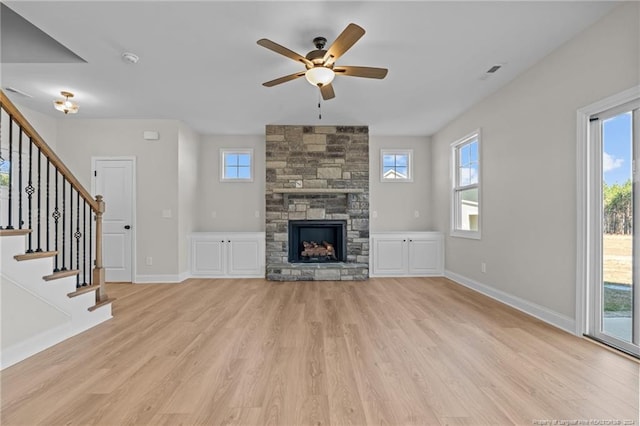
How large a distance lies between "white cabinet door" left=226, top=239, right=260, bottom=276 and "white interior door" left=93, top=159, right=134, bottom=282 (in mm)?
1571

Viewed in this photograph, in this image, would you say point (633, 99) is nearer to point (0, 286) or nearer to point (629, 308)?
point (629, 308)

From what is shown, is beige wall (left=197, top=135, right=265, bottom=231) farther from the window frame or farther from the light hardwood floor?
the window frame

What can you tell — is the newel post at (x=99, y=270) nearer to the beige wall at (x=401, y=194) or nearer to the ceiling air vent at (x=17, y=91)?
the ceiling air vent at (x=17, y=91)

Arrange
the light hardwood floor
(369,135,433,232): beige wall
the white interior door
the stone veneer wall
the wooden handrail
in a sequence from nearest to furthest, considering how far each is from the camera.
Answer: the light hardwood floor < the wooden handrail < the white interior door < the stone veneer wall < (369,135,433,232): beige wall

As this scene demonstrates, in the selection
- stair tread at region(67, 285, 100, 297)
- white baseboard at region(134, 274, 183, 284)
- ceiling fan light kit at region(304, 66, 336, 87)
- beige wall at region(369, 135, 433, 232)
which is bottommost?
white baseboard at region(134, 274, 183, 284)

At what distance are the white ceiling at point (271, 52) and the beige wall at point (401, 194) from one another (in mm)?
1387

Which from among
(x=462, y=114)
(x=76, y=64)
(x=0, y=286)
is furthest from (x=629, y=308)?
(x=76, y=64)

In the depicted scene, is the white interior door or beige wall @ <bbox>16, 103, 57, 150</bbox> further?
the white interior door

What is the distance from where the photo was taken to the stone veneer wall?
17.6ft

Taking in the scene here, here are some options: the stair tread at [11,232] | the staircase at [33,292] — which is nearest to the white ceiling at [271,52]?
the staircase at [33,292]

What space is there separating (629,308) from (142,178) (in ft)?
20.1

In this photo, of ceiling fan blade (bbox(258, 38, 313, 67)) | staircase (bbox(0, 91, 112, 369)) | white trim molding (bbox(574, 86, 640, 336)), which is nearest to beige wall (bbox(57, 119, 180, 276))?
staircase (bbox(0, 91, 112, 369))

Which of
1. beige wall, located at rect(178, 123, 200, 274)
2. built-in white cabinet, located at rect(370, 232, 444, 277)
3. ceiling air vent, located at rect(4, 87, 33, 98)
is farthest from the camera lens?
built-in white cabinet, located at rect(370, 232, 444, 277)

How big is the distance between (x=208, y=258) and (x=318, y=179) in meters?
2.42
